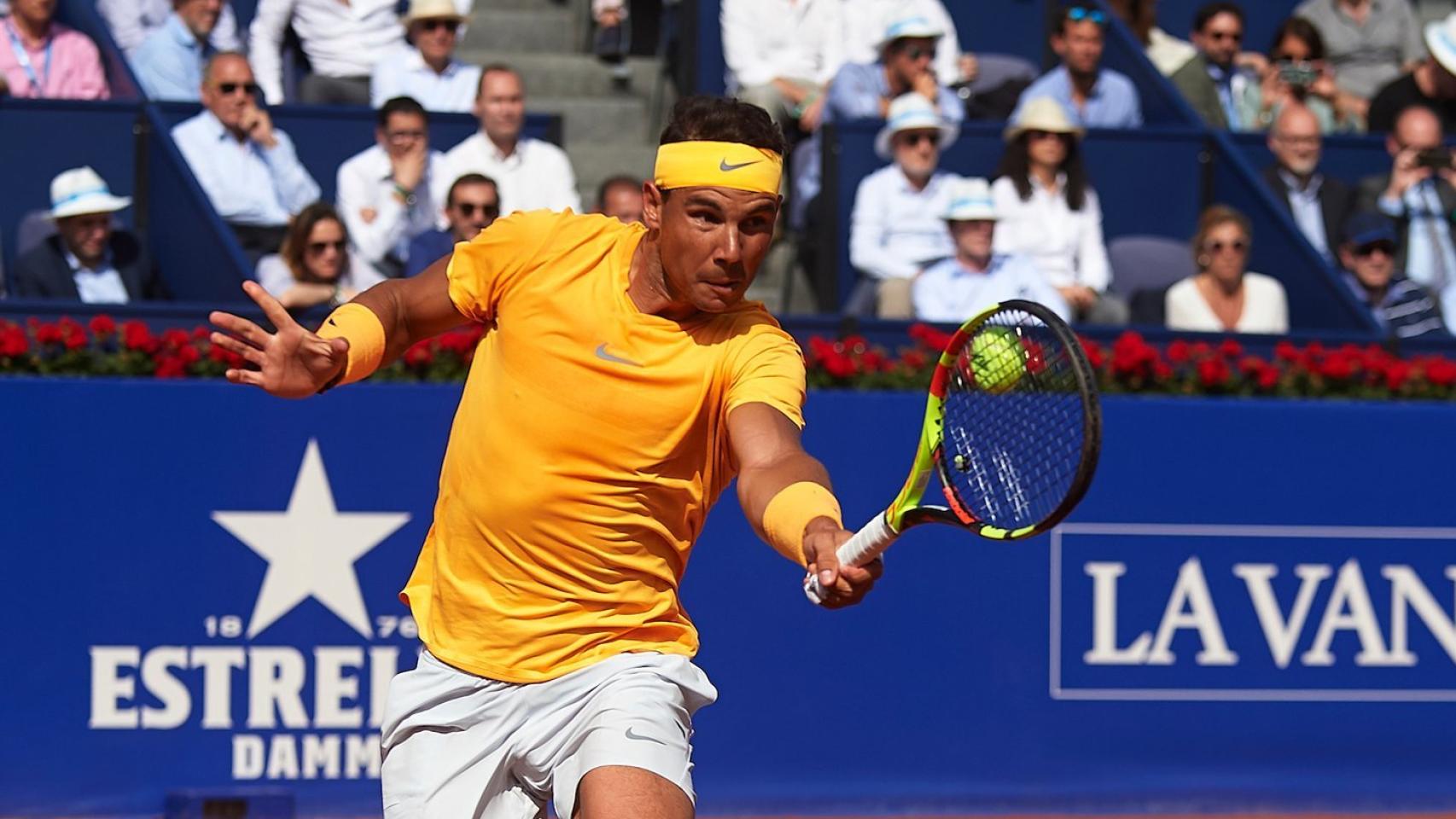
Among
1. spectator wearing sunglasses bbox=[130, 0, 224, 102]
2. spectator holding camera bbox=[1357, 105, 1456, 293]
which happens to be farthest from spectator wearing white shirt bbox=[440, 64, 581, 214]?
spectator holding camera bbox=[1357, 105, 1456, 293]

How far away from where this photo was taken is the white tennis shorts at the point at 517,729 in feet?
14.3

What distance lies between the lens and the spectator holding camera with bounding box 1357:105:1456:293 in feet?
33.4

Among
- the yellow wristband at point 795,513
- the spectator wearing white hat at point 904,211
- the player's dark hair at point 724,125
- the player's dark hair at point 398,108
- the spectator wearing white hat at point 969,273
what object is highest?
the player's dark hair at point 398,108

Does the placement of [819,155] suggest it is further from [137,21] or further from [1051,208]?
[137,21]

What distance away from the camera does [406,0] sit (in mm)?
11125

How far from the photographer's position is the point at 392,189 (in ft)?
30.1

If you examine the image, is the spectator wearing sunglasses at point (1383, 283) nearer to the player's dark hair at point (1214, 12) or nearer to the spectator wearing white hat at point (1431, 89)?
the spectator wearing white hat at point (1431, 89)

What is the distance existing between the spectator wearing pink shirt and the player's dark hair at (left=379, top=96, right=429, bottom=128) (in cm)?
137

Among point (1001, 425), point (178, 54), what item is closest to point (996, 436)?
point (1001, 425)

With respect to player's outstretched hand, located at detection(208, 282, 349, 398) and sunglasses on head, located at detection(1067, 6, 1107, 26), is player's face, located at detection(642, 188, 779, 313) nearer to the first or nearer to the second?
player's outstretched hand, located at detection(208, 282, 349, 398)

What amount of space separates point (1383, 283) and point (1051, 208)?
162 cm

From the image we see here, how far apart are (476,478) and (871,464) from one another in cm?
364

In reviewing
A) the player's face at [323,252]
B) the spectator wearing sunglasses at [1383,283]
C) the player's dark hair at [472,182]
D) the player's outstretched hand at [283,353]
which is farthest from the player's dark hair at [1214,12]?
the player's outstretched hand at [283,353]

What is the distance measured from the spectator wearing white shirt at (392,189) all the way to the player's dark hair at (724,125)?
4.75 meters
